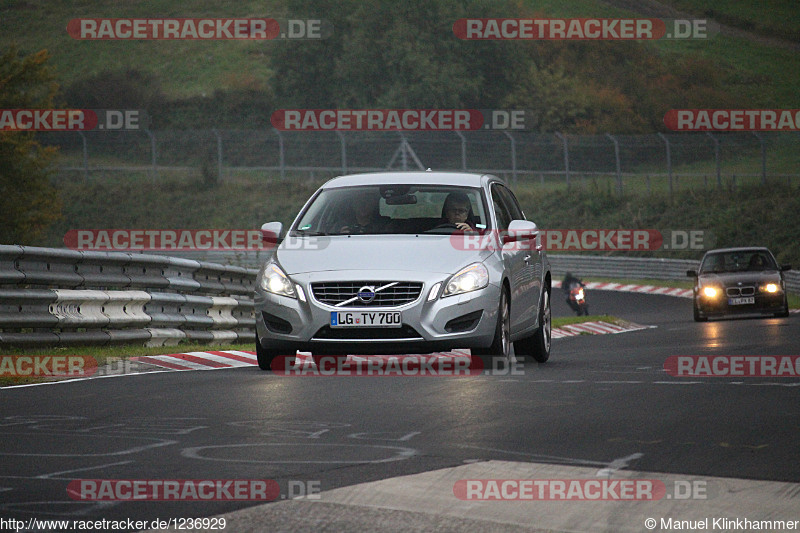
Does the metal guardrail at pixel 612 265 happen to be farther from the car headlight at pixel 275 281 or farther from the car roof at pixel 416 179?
the car headlight at pixel 275 281

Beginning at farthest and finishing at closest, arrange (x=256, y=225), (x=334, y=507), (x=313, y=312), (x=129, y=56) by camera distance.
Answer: (x=129, y=56), (x=256, y=225), (x=313, y=312), (x=334, y=507)

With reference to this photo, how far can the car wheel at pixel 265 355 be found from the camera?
12133 mm

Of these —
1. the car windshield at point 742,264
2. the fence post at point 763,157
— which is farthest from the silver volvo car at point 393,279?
the fence post at point 763,157

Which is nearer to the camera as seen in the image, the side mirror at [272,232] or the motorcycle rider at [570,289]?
the side mirror at [272,232]

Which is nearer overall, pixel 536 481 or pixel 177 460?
pixel 536 481

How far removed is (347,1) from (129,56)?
31.4 meters

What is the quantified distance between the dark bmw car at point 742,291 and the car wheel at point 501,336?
1400 cm

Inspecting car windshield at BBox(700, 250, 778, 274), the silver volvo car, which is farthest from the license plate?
car windshield at BBox(700, 250, 778, 274)

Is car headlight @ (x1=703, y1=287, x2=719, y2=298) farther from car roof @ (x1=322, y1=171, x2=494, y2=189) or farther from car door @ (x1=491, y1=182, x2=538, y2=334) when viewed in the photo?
car roof @ (x1=322, y1=171, x2=494, y2=189)

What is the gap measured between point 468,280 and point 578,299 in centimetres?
1966

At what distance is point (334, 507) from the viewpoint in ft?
19.2

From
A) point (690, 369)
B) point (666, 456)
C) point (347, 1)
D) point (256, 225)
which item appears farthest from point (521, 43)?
point (666, 456)

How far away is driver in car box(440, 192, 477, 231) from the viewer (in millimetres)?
12594

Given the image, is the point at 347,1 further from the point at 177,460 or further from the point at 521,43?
the point at 177,460
